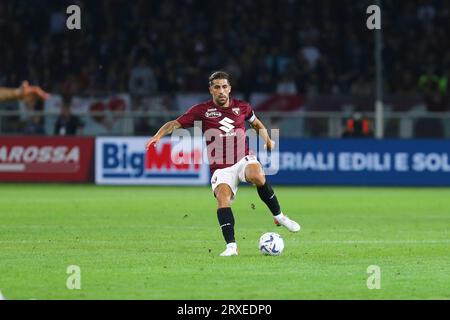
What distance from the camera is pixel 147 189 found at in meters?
29.8

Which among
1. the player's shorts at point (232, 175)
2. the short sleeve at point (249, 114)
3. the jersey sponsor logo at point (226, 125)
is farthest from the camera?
the short sleeve at point (249, 114)

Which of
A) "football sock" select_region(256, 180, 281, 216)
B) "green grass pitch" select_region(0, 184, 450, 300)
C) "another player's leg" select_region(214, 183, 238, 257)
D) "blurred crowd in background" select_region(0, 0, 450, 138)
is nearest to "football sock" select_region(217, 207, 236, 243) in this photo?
"another player's leg" select_region(214, 183, 238, 257)

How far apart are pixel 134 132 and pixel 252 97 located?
4.10 meters

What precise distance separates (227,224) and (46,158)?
56.3 ft

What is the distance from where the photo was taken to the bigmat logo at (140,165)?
100ft

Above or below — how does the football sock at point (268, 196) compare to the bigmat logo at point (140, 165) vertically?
below

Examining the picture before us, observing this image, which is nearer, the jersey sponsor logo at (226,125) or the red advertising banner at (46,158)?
the jersey sponsor logo at (226,125)

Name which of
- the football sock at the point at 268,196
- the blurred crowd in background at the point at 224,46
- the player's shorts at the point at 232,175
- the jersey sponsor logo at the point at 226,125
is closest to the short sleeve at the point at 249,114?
the jersey sponsor logo at the point at 226,125

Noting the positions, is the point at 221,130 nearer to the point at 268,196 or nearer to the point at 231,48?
the point at 268,196

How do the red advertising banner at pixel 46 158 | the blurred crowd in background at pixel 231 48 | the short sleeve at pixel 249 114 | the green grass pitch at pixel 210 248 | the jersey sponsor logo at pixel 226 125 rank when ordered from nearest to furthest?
the green grass pitch at pixel 210 248 → the jersey sponsor logo at pixel 226 125 → the short sleeve at pixel 249 114 → the red advertising banner at pixel 46 158 → the blurred crowd in background at pixel 231 48

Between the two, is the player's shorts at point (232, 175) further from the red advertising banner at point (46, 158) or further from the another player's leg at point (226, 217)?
the red advertising banner at point (46, 158)

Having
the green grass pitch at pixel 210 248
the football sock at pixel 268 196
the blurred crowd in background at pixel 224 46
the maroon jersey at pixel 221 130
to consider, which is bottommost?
the green grass pitch at pixel 210 248

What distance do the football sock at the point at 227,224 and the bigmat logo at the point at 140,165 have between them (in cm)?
1571

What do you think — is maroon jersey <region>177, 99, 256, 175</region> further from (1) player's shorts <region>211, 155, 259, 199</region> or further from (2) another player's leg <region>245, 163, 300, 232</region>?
(2) another player's leg <region>245, 163, 300, 232</region>
